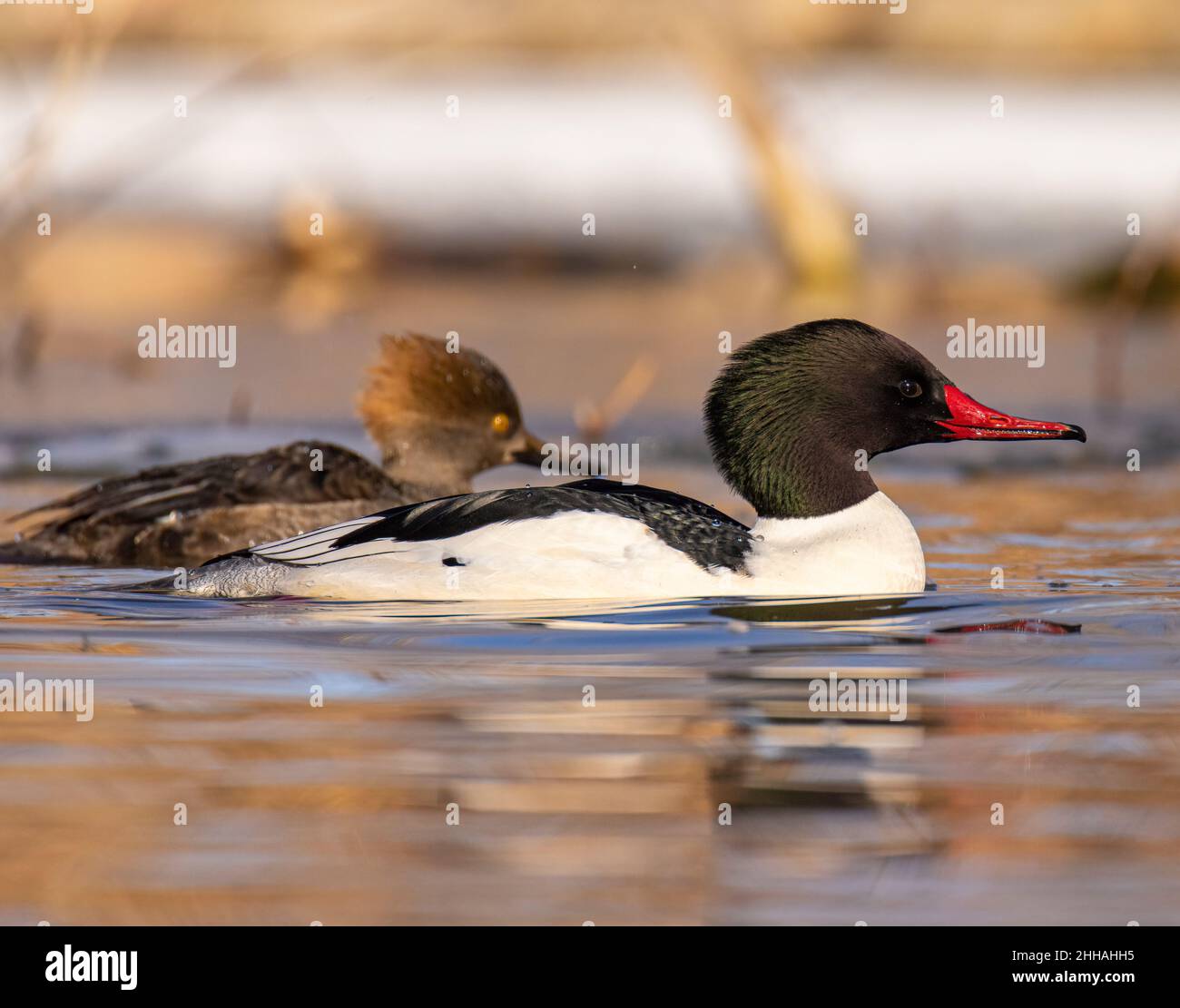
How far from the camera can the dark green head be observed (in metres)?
7.38

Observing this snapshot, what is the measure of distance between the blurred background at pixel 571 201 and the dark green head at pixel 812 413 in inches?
132

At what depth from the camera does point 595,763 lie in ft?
16.4

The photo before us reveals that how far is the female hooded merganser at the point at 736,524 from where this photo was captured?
7043 millimetres

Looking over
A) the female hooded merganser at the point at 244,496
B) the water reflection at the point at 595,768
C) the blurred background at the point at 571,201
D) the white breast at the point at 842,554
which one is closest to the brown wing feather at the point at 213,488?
the female hooded merganser at the point at 244,496

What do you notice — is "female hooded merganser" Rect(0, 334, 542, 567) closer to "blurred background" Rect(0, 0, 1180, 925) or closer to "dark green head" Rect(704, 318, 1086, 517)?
"blurred background" Rect(0, 0, 1180, 925)

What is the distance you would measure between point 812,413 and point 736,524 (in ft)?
1.50

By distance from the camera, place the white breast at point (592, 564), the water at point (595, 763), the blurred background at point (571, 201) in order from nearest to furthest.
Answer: the water at point (595, 763)
the white breast at point (592, 564)
the blurred background at point (571, 201)

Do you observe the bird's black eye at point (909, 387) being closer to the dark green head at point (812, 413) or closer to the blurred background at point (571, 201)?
the dark green head at point (812, 413)

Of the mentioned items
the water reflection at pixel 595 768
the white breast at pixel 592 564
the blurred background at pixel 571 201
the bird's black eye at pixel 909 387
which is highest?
the blurred background at pixel 571 201

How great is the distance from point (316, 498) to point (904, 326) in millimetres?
7112

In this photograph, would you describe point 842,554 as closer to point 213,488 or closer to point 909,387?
point 909,387

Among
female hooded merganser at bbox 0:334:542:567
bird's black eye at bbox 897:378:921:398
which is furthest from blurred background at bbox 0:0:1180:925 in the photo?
bird's black eye at bbox 897:378:921:398

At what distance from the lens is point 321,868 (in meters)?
4.20
